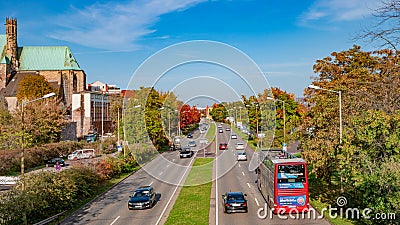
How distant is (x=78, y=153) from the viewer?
179ft

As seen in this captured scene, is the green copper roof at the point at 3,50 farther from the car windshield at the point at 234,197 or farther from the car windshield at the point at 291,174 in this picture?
the car windshield at the point at 291,174

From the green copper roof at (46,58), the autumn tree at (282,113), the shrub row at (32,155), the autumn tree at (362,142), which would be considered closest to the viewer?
the autumn tree at (362,142)

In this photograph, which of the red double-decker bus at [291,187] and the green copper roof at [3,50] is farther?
the green copper roof at [3,50]

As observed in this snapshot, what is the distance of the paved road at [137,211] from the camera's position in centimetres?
2252

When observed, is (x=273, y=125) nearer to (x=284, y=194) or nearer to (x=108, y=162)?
(x=108, y=162)

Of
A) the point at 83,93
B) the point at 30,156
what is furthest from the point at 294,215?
the point at 83,93

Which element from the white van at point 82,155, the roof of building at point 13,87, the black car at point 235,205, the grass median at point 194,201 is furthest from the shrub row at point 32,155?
the roof of building at point 13,87

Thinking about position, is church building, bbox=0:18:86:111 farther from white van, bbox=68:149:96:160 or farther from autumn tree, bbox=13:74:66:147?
white van, bbox=68:149:96:160

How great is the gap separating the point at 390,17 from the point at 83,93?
303 ft

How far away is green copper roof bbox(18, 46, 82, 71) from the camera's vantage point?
109125 millimetres

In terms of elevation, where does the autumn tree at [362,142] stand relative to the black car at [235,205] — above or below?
above

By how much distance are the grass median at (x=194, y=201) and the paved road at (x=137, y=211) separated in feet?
2.05

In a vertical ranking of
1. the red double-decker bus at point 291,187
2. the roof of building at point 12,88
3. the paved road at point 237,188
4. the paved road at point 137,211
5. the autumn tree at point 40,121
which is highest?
the roof of building at point 12,88

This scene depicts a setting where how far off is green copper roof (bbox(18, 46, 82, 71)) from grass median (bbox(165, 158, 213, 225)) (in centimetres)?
7987
